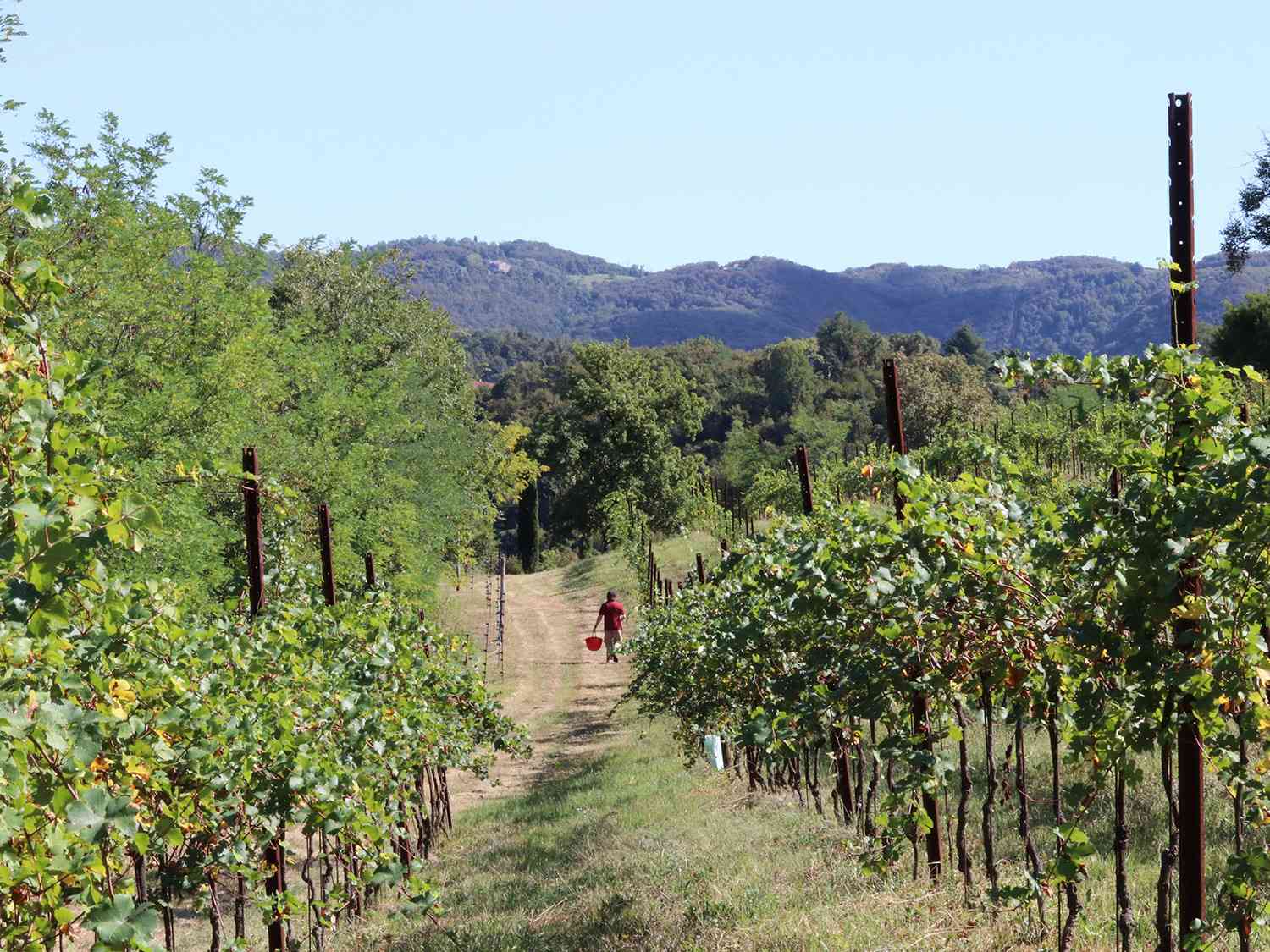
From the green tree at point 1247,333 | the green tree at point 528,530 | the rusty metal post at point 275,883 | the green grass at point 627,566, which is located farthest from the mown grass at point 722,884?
the green tree at point 528,530

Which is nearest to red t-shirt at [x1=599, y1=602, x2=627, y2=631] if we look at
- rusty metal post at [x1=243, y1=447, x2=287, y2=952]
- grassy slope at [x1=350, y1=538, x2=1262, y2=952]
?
grassy slope at [x1=350, y1=538, x2=1262, y2=952]

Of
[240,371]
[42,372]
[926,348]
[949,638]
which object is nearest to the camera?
[42,372]

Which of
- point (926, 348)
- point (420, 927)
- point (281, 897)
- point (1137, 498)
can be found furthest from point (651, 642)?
point (926, 348)

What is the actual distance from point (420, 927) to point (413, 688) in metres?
2.29

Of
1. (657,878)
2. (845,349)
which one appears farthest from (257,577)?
(845,349)

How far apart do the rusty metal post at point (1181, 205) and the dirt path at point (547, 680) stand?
12.6 meters

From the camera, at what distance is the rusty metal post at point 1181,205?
4.16m

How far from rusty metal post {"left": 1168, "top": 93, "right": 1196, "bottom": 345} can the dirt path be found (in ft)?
41.4

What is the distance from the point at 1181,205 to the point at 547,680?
25354 millimetres

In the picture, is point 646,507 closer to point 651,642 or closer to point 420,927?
point 651,642

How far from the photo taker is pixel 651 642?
17078mm

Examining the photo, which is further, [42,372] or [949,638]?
[949,638]

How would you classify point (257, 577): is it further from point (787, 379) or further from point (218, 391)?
point (787, 379)

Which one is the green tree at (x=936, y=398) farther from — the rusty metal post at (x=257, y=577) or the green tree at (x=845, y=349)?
the rusty metal post at (x=257, y=577)
